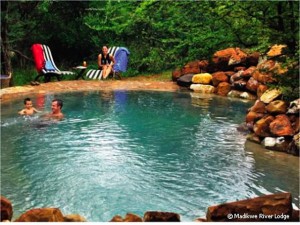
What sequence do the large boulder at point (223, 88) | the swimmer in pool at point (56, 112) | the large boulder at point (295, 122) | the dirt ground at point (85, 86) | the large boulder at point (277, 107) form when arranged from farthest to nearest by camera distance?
the large boulder at point (223, 88) → the dirt ground at point (85, 86) → the swimmer in pool at point (56, 112) → the large boulder at point (277, 107) → the large boulder at point (295, 122)

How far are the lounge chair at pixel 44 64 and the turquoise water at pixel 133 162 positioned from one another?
3.47 meters

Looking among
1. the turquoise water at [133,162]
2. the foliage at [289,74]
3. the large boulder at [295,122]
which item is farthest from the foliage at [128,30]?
the foliage at [289,74]

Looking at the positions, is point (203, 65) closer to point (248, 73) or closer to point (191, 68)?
point (191, 68)

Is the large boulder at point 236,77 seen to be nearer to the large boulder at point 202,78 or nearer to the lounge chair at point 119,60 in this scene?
the large boulder at point 202,78

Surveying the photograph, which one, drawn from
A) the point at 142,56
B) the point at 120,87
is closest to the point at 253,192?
the point at 120,87

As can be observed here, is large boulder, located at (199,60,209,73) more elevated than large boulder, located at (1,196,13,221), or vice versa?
large boulder, located at (199,60,209,73)

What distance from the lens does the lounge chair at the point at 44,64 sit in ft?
47.5

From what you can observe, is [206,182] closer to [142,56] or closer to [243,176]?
[243,176]

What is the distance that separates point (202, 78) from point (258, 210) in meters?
10.3

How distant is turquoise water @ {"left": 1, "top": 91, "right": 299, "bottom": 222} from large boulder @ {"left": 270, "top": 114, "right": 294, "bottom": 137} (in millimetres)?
450

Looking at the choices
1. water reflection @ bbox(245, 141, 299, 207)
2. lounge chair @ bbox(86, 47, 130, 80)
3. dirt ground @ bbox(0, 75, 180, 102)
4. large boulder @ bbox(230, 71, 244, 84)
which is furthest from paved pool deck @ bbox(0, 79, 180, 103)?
water reflection @ bbox(245, 141, 299, 207)

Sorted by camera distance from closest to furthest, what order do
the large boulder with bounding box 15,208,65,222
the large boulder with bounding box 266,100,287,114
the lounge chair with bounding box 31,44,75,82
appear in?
the large boulder with bounding box 15,208,65,222 < the large boulder with bounding box 266,100,287,114 < the lounge chair with bounding box 31,44,75,82

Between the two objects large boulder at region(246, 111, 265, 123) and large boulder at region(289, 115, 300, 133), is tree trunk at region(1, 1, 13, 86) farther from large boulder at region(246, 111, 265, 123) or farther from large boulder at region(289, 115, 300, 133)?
large boulder at region(289, 115, 300, 133)

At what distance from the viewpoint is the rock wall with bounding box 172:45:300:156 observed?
25.5 ft
